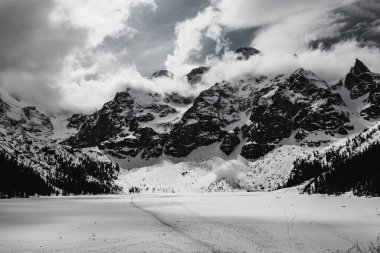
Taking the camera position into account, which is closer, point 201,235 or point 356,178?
point 201,235

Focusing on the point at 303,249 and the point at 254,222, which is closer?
the point at 303,249

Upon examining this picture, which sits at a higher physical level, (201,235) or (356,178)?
(356,178)

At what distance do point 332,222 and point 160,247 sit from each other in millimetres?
25434

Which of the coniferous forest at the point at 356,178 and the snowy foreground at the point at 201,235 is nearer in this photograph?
the snowy foreground at the point at 201,235

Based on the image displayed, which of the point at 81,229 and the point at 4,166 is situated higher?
the point at 4,166

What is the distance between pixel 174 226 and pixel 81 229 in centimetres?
1125

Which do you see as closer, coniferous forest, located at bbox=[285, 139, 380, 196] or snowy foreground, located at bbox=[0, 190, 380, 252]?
snowy foreground, located at bbox=[0, 190, 380, 252]

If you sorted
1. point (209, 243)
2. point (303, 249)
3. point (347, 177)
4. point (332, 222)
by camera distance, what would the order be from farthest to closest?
point (347, 177)
point (332, 222)
point (209, 243)
point (303, 249)

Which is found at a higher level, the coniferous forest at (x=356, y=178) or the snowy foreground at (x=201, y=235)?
the coniferous forest at (x=356, y=178)

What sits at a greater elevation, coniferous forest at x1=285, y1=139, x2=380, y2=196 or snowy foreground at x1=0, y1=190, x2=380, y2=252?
coniferous forest at x1=285, y1=139, x2=380, y2=196

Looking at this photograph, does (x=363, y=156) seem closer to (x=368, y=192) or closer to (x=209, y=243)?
(x=368, y=192)

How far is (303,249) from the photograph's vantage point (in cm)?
3225

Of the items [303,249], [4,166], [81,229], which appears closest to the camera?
[303,249]

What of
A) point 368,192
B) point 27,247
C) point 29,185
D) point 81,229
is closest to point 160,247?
point 27,247
